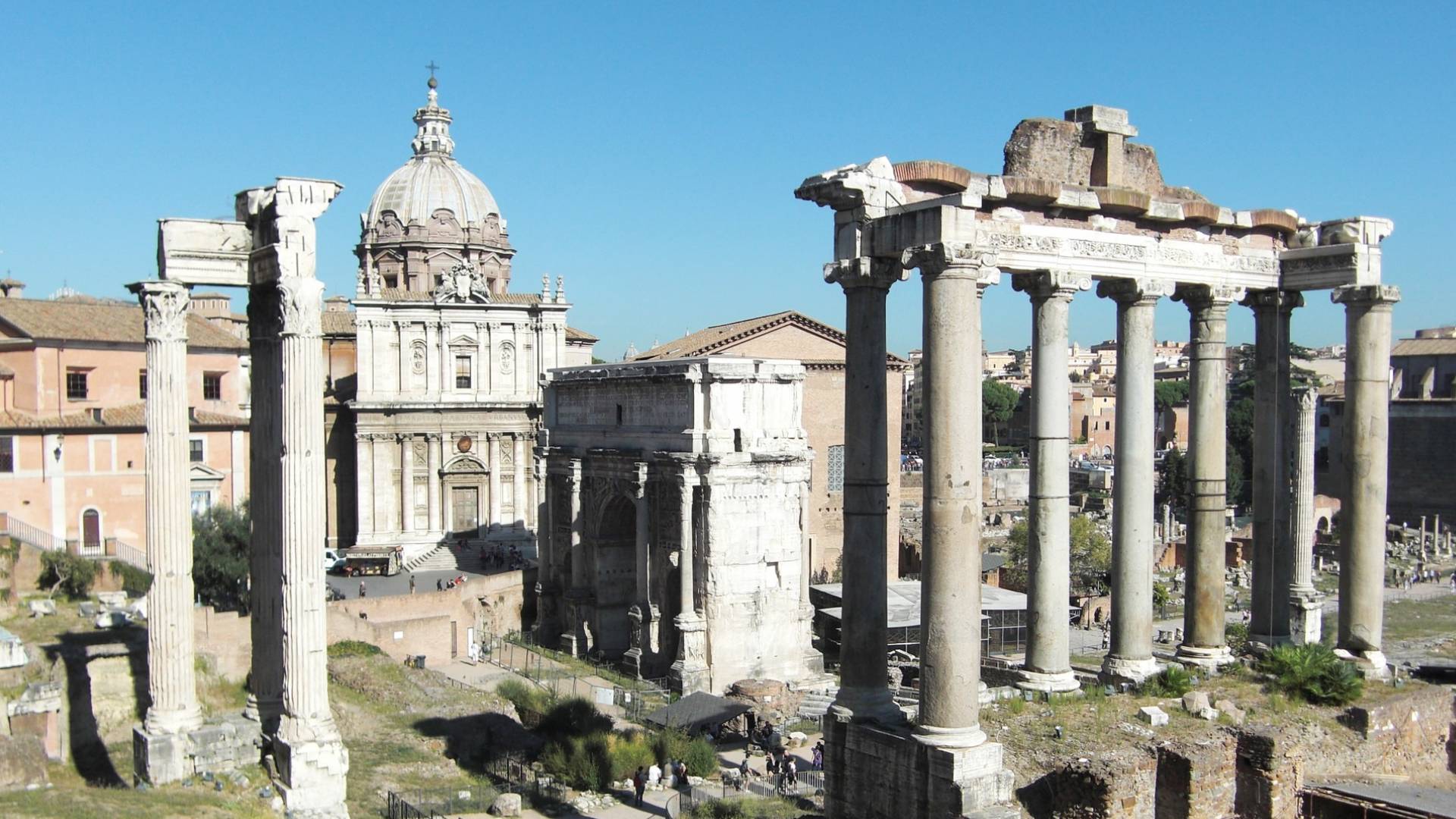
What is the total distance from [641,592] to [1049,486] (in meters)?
21.4

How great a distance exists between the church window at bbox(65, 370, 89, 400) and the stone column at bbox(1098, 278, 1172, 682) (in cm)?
2875

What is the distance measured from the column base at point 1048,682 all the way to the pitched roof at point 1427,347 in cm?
6977

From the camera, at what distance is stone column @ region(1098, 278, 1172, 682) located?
14.8m

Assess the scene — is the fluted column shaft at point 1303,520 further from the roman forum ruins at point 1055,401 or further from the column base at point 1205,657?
the column base at point 1205,657

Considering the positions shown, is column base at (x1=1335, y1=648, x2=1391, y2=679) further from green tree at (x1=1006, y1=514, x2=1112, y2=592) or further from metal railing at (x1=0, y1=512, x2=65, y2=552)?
green tree at (x1=1006, y1=514, x2=1112, y2=592)

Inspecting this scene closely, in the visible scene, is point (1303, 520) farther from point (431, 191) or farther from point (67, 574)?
point (431, 191)

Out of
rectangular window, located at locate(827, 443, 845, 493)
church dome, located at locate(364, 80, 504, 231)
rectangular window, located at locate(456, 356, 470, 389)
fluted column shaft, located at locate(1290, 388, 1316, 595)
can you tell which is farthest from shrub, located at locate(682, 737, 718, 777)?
church dome, located at locate(364, 80, 504, 231)

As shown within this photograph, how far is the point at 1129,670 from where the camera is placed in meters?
15.0

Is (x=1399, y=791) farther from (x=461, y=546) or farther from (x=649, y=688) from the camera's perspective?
(x=461, y=546)

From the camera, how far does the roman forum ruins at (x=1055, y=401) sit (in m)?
11.6

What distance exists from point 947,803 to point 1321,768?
491cm

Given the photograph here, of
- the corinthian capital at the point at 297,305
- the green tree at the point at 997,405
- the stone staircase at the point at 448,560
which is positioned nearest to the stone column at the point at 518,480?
the stone staircase at the point at 448,560

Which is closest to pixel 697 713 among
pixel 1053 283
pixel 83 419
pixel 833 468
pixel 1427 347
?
pixel 1053 283

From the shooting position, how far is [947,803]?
1130 centimetres
